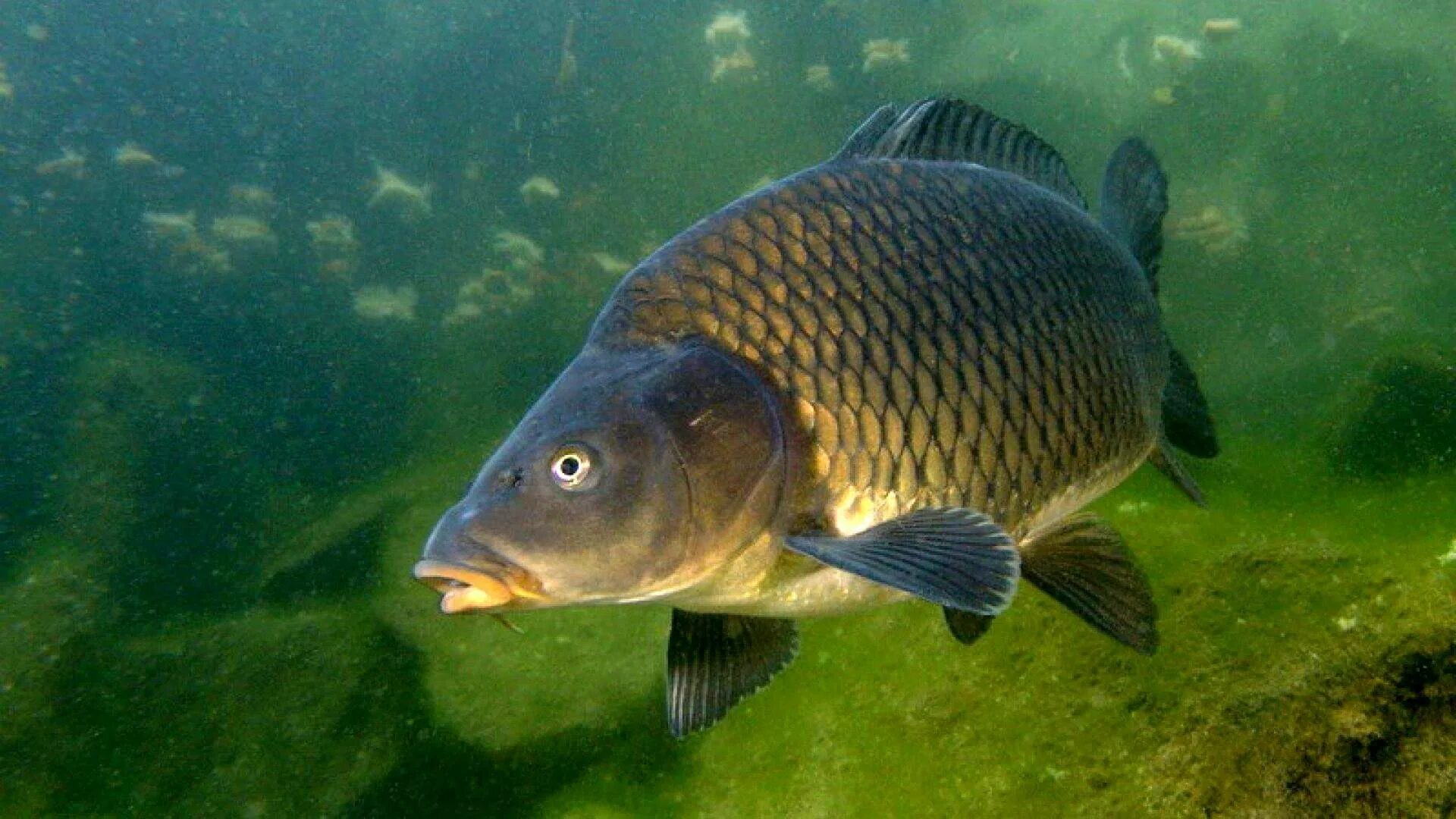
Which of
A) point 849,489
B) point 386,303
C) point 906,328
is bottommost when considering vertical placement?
point 386,303

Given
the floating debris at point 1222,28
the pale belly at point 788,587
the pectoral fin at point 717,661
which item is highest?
the pale belly at point 788,587

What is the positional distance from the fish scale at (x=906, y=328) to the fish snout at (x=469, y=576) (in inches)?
28.4

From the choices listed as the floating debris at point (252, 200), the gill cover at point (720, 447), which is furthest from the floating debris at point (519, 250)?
the gill cover at point (720, 447)

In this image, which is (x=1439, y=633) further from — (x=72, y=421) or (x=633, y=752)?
(x=72, y=421)

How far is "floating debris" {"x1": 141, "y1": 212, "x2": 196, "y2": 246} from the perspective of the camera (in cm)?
1831

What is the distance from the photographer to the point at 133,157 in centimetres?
2089

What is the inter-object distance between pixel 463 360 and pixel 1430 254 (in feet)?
46.4

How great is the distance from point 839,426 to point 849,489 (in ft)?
0.55

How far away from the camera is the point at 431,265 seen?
17.1 metres

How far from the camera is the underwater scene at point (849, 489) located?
77.2 inches

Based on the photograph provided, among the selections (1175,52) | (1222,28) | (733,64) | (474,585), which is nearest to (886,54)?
(733,64)

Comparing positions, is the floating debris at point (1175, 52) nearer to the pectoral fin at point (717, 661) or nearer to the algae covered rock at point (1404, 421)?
the algae covered rock at point (1404, 421)

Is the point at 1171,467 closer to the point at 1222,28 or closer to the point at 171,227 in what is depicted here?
the point at 1222,28

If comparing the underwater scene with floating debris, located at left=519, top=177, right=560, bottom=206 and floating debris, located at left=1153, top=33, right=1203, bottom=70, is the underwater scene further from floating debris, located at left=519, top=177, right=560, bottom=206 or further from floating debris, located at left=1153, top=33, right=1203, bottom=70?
floating debris, located at left=519, top=177, right=560, bottom=206
